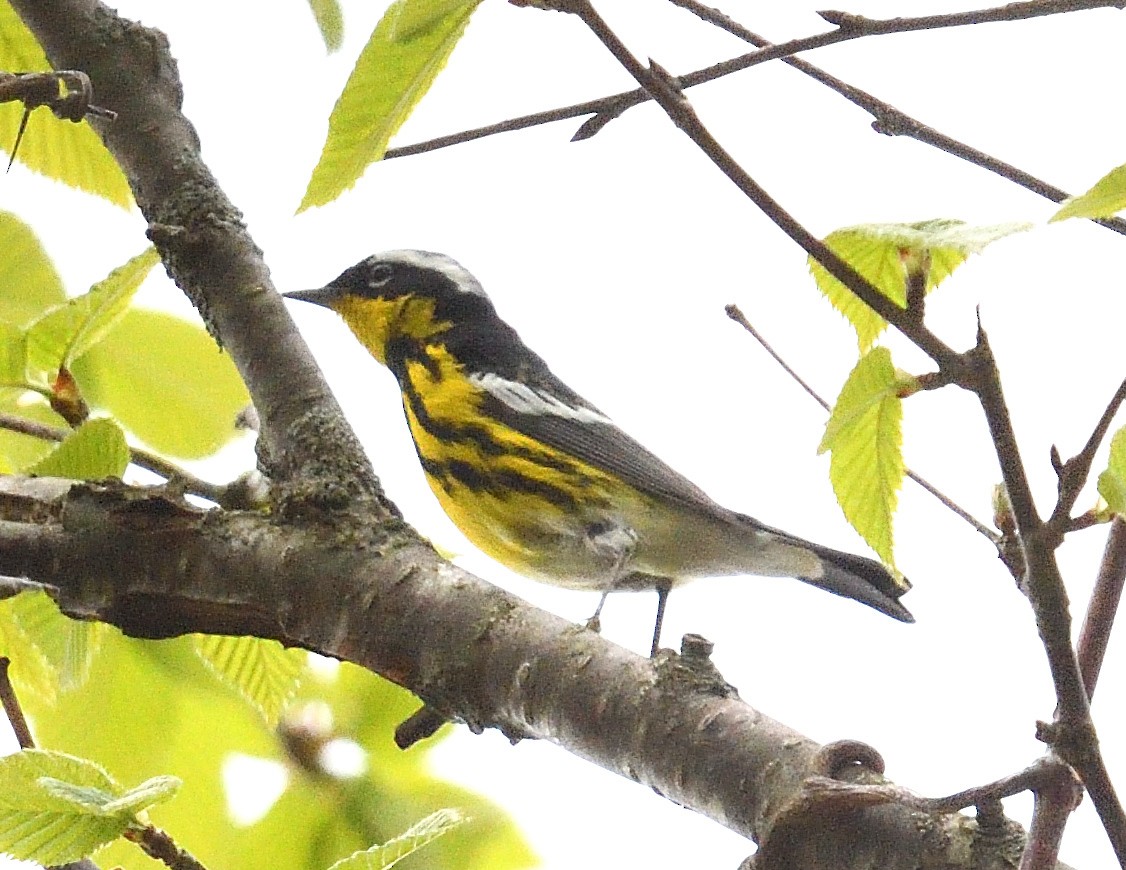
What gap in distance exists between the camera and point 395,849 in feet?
2.13

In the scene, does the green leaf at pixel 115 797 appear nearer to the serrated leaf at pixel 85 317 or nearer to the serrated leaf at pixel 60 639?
the serrated leaf at pixel 60 639

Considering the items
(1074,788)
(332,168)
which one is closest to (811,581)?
A: (332,168)

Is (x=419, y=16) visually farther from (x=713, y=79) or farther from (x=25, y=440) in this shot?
(x=25, y=440)

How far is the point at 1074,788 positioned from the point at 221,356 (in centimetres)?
97

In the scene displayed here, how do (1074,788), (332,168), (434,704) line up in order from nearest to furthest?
(1074,788)
(332,168)
(434,704)

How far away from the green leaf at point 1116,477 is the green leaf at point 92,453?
0.75 metres

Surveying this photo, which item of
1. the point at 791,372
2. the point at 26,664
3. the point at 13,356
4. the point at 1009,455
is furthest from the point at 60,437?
the point at 1009,455

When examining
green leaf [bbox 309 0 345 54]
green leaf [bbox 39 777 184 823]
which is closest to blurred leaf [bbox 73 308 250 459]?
green leaf [bbox 309 0 345 54]

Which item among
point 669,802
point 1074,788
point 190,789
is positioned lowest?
point 190,789

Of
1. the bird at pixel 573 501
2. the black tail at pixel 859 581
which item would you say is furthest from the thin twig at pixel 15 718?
the black tail at pixel 859 581

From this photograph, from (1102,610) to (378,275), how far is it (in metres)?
1.92

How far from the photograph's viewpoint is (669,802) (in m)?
0.87

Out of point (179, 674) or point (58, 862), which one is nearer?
point (58, 862)

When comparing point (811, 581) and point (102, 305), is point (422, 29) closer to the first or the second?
point (102, 305)
